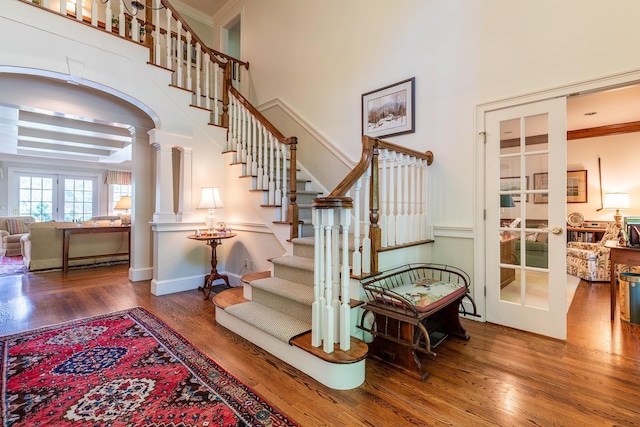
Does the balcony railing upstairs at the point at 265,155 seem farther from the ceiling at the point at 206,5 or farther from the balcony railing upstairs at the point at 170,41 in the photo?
the ceiling at the point at 206,5

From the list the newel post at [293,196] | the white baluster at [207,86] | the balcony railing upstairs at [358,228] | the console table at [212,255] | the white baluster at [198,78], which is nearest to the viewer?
the balcony railing upstairs at [358,228]

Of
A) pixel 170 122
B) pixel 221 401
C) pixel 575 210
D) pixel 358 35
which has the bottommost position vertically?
pixel 221 401

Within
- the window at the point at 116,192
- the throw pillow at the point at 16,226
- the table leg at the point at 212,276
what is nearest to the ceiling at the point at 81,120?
the throw pillow at the point at 16,226

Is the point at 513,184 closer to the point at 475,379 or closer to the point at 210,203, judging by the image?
the point at 475,379

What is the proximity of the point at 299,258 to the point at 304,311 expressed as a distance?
72cm

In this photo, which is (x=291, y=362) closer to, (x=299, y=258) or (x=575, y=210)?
(x=299, y=258)

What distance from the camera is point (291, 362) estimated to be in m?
2.03

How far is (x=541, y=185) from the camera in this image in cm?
251

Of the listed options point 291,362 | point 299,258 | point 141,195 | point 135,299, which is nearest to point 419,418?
point 291,362

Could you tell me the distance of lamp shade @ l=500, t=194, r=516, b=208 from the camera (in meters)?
2.62

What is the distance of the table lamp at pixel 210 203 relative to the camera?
3740mm

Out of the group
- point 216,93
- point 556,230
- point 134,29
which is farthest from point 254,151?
point 556,230

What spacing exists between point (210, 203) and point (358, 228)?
2.31m

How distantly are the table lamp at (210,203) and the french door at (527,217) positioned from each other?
3.04 m
